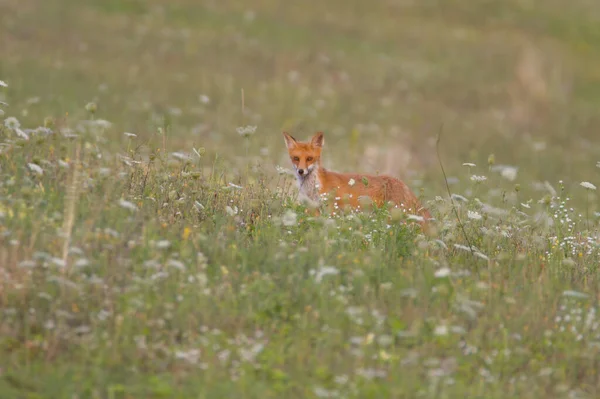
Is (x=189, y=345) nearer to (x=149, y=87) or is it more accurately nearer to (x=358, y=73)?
(x=149, y=87)

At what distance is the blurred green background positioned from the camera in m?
19.6

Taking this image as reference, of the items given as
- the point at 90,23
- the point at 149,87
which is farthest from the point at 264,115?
the point at 90,23

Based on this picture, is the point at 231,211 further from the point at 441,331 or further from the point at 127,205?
the point at 441,331

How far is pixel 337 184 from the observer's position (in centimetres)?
1191

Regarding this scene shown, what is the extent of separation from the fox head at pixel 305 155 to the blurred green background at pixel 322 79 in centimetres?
297

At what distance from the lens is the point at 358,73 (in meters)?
25.0

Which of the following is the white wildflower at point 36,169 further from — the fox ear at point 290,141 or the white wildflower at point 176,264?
the fox ear at point 290,141

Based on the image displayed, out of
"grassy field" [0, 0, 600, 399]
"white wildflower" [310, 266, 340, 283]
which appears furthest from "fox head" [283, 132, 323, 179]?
"white wildflower" [310, 266, 340, 283]

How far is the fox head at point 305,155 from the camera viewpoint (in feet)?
39.8

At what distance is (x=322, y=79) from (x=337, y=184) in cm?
1255

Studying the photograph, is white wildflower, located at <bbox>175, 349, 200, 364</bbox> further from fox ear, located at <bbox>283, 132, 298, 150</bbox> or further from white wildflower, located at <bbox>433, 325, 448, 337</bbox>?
fox ear, located at <bbox>283, 132, 298, 150</bbox>

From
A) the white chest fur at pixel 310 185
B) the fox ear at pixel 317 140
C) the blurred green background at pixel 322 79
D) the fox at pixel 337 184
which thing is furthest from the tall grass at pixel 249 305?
the blurred green background at pixel 322 79

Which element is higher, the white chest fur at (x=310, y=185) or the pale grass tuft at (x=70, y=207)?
the white chest fur at (x=310, y=185)

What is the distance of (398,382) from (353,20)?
83.7ft
